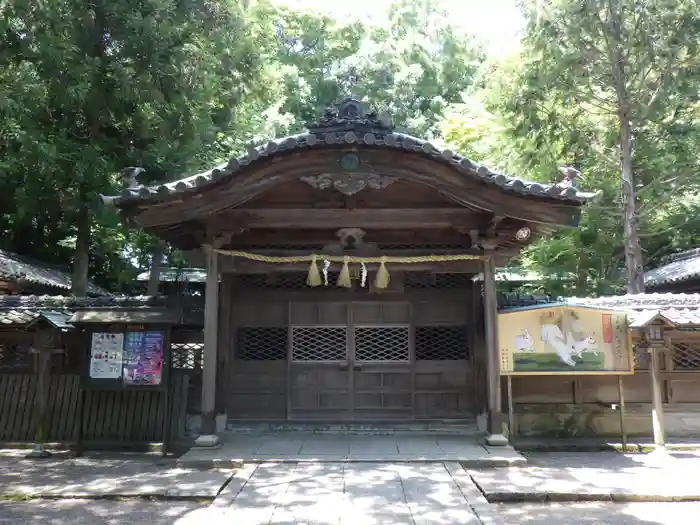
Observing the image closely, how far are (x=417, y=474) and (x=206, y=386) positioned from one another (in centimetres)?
352

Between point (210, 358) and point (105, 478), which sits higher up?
point (210, 358)

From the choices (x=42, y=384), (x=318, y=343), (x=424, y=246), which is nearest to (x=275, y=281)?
(x=318, y=343)

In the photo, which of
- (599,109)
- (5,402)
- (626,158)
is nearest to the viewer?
(5,402)

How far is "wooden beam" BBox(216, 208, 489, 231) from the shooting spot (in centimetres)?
905

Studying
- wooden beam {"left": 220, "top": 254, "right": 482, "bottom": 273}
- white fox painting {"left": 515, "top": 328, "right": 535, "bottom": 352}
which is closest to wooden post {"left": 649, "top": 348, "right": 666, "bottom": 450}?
white fox painting {"left": 515, "top": 328, "right": 535, "bottom": 352}

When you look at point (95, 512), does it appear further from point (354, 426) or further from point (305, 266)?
point (354, 426)

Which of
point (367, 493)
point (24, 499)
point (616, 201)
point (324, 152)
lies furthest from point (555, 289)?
point (24, 499)

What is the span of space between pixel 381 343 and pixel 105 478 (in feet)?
16.0

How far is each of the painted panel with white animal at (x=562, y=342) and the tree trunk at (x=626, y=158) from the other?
6.68m

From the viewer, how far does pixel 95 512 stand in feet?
20.6

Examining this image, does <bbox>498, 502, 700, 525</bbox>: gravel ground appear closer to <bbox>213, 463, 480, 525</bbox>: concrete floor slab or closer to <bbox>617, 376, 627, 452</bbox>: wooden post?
<bbox>213, 463, 480, 525</bbox>: concrete floor slab

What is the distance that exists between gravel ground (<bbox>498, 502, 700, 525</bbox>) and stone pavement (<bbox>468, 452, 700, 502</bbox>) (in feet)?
0.41

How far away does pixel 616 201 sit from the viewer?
16.3 metres

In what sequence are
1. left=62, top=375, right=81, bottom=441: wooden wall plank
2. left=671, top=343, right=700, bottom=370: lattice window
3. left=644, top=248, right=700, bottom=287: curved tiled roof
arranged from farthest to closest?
1. left=644, top=248, right=700, bottom=287: curved tiled roof
2. left=671, top=343, right=700, bottom=370: lattice window
3. left=62, top=375, right=81, bottom=441: wooden wall plank
